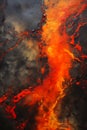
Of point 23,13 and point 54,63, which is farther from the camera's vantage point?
point 23,13

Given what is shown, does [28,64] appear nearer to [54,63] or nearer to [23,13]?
[54,63]

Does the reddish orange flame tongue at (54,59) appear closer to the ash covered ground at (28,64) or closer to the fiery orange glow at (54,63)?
the fiery orange glow at (54,63)

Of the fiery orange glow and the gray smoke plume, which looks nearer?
the fiery orange glow

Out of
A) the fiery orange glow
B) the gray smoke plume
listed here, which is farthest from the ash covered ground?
the fiery orange glow

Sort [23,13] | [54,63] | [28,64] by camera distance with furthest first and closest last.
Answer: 1. [23,13]
2. [28,64]
3. [54,63]

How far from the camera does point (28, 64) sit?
487cm

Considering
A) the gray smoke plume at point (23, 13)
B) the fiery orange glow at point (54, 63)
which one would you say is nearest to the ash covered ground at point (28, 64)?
the gray smoke plume at point (23, 13)

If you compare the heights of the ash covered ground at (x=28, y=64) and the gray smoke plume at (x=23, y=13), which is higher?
the gray smoke plume at (x=23, y=13)

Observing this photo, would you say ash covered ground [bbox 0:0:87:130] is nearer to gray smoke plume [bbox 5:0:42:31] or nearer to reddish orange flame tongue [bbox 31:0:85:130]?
gray smoke plume [bbox 5:0:42:31]

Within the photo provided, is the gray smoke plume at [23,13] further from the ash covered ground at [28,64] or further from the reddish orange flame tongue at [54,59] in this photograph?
the reddish orange flame tongue at [54,59]

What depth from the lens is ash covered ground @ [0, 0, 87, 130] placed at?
4270mm

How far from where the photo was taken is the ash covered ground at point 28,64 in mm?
4270

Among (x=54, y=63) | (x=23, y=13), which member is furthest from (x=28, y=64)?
(x=23, y=13)

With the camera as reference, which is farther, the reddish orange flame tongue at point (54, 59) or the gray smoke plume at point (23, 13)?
the gray smoke plume at point (23, 13)
